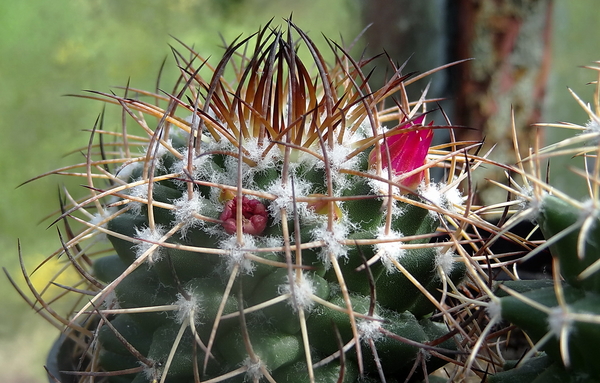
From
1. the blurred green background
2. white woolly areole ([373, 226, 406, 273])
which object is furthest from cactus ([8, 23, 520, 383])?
the blurred green background

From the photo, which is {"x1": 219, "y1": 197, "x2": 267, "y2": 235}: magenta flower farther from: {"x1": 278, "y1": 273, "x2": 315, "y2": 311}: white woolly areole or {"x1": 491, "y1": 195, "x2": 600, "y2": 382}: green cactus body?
{"x1": 491, "y1": 195, "x2": 600, "y2": 382}: green cactus body

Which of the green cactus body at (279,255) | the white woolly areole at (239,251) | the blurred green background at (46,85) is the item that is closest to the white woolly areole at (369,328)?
the green cactus body at (279,255)

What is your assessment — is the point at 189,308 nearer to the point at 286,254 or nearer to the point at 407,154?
the point at 286,254

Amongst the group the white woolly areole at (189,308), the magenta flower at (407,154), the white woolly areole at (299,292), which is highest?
the magenta flower at (407,154)

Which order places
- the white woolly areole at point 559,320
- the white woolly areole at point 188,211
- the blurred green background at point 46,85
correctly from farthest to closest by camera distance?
the blurred green background at point 46,85 → the white woolly areole at point 188,211 → the white woolly areole at point 559,320

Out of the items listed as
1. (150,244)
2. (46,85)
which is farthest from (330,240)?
(46,85)

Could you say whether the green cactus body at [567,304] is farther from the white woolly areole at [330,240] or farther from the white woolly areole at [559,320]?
the white woolly areole at [330,240]

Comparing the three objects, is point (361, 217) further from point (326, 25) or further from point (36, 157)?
point (326, 25)

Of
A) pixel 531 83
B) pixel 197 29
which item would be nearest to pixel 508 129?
pixel 531 83

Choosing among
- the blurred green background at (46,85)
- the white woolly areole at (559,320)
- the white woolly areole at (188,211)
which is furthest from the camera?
the blurred green background at (46,85)
